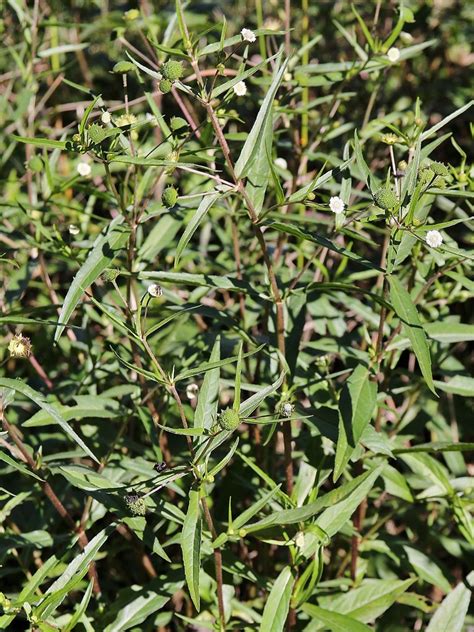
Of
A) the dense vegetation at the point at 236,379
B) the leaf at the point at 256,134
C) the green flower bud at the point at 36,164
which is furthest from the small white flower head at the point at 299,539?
the green flower bud at the point at 36,164

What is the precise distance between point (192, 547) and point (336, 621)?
540 millimetres

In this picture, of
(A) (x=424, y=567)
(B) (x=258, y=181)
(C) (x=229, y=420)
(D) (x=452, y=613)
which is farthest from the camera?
(A) (x=424, y=567)

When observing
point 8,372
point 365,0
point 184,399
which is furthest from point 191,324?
point 365,0

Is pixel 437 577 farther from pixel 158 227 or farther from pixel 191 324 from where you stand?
pixel 158 227

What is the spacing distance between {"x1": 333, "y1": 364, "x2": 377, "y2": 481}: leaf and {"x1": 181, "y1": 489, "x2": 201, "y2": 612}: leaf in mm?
299

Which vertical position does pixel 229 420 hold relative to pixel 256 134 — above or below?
below

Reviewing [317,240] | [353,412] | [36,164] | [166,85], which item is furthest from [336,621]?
[36,164]

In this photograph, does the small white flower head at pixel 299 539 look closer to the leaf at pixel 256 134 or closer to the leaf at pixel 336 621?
the leaf at pixel 336 621

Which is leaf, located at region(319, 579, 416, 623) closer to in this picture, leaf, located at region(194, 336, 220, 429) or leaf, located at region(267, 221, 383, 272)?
leaf, located at region(194, 336, 220, 429)

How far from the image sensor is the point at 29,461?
171 cm

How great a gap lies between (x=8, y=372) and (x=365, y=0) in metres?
2.67

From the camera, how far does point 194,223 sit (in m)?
1.53

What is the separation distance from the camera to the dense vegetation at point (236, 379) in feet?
5.16

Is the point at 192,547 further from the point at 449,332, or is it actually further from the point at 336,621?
the point at 449,332
